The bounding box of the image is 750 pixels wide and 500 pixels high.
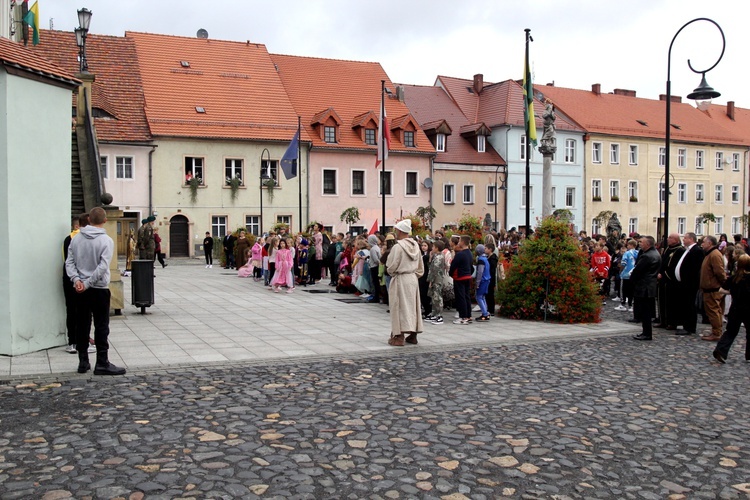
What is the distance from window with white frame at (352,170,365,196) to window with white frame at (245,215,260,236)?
6.57 m

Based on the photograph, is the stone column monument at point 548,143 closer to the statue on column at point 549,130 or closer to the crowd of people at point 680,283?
the statue on column at point 549,130

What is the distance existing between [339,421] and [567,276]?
9.11m

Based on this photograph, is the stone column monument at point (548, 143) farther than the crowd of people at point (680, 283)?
Yes

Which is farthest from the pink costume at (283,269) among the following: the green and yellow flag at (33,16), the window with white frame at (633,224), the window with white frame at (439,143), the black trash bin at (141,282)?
the window with white frame at (633,224)

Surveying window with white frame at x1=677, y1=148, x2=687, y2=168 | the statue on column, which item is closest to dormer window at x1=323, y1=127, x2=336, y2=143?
the statue on column

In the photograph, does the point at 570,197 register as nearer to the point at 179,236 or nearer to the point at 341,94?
the point at 341,94

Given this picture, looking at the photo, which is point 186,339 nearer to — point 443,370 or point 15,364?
point 15,364

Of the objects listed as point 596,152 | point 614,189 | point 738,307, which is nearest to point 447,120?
point 596,152

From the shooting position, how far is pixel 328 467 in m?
5.74

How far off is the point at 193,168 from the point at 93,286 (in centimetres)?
3537

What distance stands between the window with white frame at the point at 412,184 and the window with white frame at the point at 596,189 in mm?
15265

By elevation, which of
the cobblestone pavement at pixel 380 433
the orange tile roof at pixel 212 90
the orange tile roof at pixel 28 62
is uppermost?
the orange tile roof at pixel 212 90

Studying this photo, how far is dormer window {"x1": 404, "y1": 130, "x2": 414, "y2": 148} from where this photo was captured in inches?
1946

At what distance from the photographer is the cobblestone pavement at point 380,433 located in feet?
17.7
